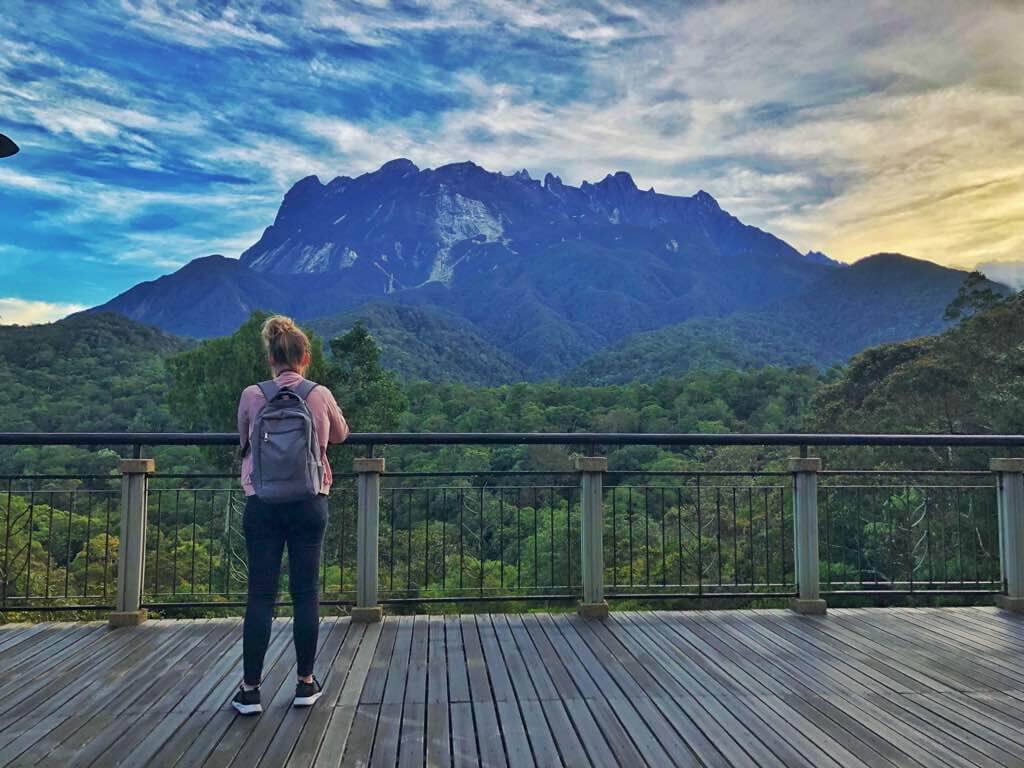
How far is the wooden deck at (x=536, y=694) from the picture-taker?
2199 mm

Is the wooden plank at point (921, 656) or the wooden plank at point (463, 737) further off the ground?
the wooden plank at point (463, 737)

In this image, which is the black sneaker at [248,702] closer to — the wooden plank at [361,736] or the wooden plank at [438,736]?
the wooden plank at [361,736]

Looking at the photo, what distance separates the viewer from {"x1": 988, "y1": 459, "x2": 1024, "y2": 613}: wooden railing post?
13.7 feet

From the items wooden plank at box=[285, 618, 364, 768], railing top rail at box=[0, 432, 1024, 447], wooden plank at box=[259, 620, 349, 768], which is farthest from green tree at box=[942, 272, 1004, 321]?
wooden plank at box=[259, 620, 349, 768]

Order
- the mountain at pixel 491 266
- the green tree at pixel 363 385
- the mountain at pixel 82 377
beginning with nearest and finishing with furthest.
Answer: the mountain at pixel 82 377 → the green tree at pixel 363 385 → the mountain at pixel 491 266

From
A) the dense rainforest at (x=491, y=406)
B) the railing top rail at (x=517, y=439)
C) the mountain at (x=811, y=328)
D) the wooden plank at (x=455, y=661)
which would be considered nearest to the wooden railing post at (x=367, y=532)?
the railing top rail at (x=517, y=439)

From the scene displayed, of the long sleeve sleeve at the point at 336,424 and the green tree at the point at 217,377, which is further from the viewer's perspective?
the green tree at the point at 217,377

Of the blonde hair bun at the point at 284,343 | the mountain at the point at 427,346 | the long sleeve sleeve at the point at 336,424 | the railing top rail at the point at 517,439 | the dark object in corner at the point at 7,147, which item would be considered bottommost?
the railing top rail at the point at 517,439

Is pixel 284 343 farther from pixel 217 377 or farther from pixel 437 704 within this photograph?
pixel 217 377

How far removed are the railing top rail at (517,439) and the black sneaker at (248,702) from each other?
57.1 inches

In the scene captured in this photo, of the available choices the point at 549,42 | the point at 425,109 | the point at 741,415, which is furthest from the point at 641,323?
the point at 549,42

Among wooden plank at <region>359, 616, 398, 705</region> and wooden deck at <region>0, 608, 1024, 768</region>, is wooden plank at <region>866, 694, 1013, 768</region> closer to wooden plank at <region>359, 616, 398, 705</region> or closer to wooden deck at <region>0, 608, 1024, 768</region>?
wooden deck at <region>0, 608, 1024, 768</region>

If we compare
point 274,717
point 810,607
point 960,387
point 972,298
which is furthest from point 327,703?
point 972,298

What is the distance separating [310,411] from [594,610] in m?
2.27
